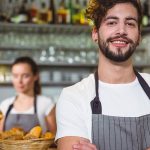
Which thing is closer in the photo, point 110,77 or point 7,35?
point 110,77

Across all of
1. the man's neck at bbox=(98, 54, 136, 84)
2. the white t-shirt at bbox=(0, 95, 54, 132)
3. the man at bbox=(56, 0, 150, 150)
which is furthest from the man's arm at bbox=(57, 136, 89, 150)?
the white t-shirt at bbox=(0, 95, 54, 132)

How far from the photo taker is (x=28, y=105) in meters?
3.03

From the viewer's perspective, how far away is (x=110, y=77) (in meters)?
1.54

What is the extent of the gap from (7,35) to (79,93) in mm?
2726

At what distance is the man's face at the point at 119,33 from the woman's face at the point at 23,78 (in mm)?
1622

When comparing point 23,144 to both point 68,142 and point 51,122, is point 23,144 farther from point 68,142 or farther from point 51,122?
point 51,122

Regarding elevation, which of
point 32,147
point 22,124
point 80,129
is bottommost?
point 22,124

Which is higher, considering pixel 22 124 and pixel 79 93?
pixel 79 93

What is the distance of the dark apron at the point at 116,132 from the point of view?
1.44 m

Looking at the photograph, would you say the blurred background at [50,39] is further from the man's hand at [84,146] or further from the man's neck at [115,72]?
the man's hand at [84,146]

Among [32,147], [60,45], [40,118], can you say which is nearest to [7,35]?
[60,45]

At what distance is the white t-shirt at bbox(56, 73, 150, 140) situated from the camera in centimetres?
142

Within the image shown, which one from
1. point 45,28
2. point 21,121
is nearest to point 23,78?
point 21,121

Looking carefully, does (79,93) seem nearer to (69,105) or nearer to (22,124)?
(69,105)
